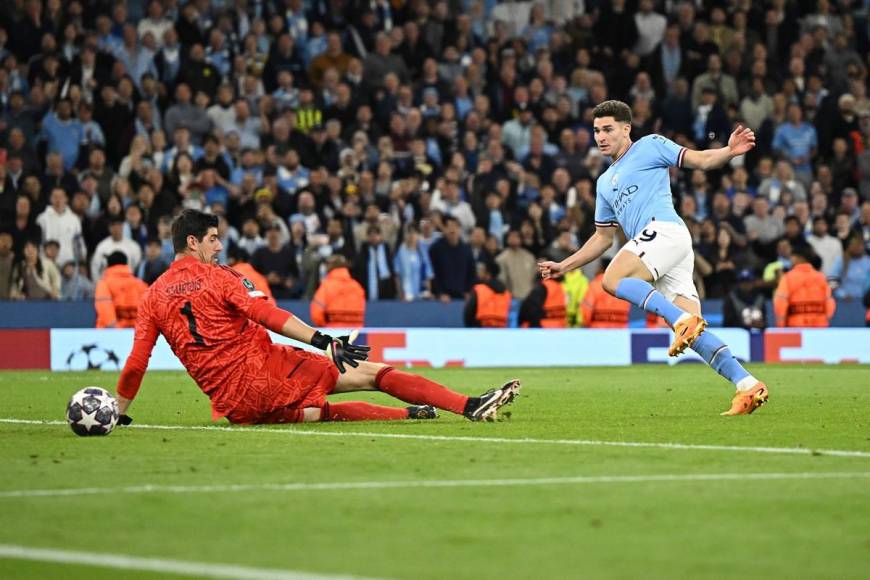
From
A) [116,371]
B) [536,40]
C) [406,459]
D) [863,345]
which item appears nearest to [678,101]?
[536,40]

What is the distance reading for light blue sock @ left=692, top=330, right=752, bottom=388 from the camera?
11836 millimetres

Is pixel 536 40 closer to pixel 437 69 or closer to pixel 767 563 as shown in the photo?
pixel 437 69

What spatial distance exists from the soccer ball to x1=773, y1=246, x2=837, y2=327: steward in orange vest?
47.7ft

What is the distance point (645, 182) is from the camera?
12438mm

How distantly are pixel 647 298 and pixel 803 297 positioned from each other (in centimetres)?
1236

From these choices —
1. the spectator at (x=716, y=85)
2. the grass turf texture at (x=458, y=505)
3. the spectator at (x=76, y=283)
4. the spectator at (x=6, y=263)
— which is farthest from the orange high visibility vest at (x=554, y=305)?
the grass turf texture at (x=458, y=505)

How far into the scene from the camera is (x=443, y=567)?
5402mm

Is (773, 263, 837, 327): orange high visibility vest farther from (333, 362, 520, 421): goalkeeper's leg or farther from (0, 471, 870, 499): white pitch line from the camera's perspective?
(0, 471, 870, 499): white pitch line

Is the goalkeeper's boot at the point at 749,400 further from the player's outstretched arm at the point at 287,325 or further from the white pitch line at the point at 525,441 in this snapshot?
the player's outstretched arm at the point at 287,325

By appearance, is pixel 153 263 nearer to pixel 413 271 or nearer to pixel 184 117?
pixel 184 117

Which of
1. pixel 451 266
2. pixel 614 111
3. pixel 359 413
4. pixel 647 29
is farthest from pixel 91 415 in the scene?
pixel 647 29

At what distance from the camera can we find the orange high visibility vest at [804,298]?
925 inches

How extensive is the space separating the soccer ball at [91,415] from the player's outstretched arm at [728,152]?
14.3ft

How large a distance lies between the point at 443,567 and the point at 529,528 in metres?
0.90
